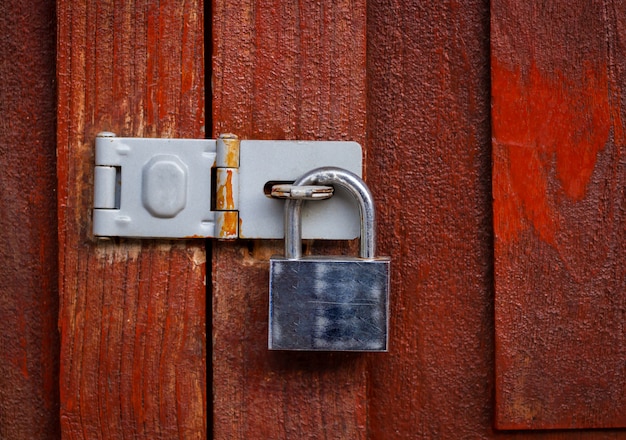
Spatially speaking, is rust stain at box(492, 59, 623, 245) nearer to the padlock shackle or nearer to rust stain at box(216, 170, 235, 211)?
the padlock shackle

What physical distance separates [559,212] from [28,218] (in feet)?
1.70

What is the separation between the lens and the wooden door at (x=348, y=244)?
49cm

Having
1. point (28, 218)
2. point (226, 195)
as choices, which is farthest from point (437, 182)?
point (28, 218)

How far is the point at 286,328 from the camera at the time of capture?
0.45 metres

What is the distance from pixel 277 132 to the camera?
49cm

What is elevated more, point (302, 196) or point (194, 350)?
point (302, 196)

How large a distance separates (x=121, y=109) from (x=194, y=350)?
9.1 inches

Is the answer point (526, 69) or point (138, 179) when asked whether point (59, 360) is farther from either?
point (526, 69)

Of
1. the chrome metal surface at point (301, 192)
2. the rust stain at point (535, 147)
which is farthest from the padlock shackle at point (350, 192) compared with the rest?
the rust stain at point (535, 147)

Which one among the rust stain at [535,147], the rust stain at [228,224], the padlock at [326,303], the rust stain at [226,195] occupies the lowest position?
the padlock at [326,303]

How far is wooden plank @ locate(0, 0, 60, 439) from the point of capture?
522 mm

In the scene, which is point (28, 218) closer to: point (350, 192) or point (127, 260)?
point (127, 260)

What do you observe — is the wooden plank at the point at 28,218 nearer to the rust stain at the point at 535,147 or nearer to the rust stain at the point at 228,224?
the rust stain at the point at 228,224

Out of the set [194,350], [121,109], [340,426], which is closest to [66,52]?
[121,109]
